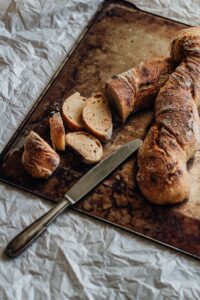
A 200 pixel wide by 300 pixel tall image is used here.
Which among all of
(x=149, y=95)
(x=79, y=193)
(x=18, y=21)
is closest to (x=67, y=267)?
(x=79, y=193)

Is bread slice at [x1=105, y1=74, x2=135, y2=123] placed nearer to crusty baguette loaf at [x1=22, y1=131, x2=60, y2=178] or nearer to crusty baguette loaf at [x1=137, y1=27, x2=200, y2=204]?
crusty baguette loaf at [x1=137, y1=27, x2=200, y2=204]

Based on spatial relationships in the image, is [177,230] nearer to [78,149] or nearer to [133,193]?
[133,193]

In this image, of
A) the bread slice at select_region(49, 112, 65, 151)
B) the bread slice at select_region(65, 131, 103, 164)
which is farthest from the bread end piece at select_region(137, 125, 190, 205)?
the bread slice at select_region(49, 112, 65, 151)

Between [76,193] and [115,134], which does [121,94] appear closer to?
[115,134]

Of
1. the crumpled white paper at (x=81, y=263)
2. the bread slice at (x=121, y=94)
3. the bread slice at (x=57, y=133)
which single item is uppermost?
the bread slice at (x=57, y=133)

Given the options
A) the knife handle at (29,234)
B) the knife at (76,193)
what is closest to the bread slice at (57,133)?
the knife at (76,193)

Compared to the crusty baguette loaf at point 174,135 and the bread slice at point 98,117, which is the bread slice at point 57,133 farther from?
the crusty baguette loaf at point 174,135
